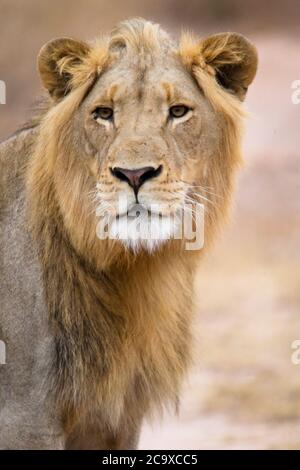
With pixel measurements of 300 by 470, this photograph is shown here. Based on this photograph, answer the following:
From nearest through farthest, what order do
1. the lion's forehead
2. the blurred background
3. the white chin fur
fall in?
the white chin fur
the lion's forehead
the blurred background

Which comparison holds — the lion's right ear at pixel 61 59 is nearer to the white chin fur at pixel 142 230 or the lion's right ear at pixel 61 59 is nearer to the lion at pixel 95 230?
the lion at pixel 95 230

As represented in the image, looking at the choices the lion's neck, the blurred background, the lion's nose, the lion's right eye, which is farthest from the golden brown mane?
the blurred background

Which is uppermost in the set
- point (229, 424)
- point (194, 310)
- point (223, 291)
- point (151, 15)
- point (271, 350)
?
point (151, 15)

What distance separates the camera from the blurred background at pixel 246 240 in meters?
12.6

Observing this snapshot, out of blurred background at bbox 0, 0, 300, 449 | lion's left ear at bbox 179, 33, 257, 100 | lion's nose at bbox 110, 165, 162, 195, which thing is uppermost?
blurred background at bbox 0, 0, 300, 449

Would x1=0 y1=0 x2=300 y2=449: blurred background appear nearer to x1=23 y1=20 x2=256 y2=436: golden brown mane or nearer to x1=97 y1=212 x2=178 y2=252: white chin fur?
x1=23 y1=20 x2=256 y2=436: golden brown mane

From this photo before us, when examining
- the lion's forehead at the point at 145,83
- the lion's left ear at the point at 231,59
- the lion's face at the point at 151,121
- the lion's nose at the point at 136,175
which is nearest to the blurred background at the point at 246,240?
the lion's left ear at the point at 231,59

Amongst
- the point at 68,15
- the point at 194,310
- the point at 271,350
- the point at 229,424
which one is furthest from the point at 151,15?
the point at 194,310

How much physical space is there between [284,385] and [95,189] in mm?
6573

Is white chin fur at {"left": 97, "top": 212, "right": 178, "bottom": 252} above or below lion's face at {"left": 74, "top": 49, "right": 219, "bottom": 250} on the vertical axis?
below

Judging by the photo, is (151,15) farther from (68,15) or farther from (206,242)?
(206,242)

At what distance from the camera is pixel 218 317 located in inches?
576

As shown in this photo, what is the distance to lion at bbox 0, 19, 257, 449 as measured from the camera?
705 centimetres
